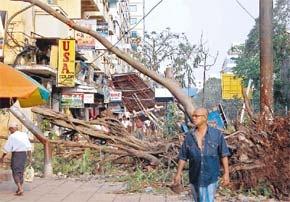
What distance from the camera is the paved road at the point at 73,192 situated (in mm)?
12430

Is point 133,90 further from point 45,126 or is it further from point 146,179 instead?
point 146,179

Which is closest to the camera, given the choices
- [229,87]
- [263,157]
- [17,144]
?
[263,157]

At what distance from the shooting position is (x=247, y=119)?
13.9 m

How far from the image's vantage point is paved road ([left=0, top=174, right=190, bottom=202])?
489 inches

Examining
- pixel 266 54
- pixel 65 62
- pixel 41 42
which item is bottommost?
pixel 266 54

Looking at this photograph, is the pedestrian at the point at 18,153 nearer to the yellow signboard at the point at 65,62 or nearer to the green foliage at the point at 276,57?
the yellow signboard at the point at 65,62

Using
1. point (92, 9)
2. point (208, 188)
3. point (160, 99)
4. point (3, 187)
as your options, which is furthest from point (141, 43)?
point (208, 188)

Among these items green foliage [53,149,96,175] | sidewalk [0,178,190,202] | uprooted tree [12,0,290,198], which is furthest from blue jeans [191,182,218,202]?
green foliage [53,149,96,175]

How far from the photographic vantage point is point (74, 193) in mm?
13406

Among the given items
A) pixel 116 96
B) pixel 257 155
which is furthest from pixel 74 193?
pixel 116 96

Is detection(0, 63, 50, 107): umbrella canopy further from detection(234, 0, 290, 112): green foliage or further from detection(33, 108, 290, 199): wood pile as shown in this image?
detection(234, 0, 290, 112): green foliage

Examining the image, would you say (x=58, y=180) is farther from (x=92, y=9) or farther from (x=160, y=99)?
(x=160, y=99)

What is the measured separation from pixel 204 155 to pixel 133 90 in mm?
29584

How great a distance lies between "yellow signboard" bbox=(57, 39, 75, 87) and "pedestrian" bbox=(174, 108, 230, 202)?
61.1ft
